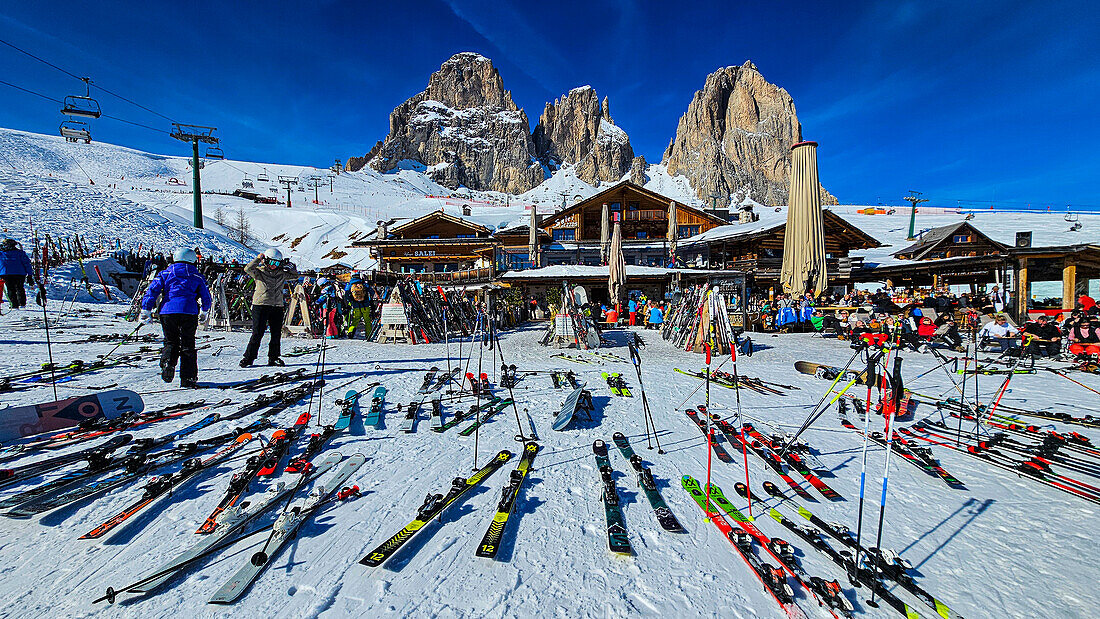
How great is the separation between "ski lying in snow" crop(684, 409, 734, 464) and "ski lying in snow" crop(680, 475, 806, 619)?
2.07 ft

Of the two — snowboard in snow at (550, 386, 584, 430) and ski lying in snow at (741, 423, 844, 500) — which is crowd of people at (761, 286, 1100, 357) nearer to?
ski lying in snow at (741, 423, 844, 500)

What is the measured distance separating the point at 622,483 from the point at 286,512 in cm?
239

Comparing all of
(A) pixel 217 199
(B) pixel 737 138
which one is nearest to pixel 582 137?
(B) pixel 737 138

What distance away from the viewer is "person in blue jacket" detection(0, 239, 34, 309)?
1045cm

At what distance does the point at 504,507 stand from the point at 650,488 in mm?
1126

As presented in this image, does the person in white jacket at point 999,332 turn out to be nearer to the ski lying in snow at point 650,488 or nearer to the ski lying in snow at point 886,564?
the ski lying in snow at point 886,564

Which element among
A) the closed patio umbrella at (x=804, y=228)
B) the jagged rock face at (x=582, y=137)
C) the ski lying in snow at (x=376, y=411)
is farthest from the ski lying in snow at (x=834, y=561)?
the jagged rock face at (x=582, y=137)

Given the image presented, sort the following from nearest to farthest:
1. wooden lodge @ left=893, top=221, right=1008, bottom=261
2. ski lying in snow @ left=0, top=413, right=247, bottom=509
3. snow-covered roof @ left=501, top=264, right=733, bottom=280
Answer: ski lying in snow @ left=0, top=413, right=247, bottom=509, snow-covered roof @ left=501, top=264, right=733, bottom=280, wooden lodge @ left=893, top=221, right=1008, bottom=261

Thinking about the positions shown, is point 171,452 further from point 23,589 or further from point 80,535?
point 23,589

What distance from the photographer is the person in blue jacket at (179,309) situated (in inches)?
213

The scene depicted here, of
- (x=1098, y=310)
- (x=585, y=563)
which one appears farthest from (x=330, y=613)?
(x=1098, y=310)

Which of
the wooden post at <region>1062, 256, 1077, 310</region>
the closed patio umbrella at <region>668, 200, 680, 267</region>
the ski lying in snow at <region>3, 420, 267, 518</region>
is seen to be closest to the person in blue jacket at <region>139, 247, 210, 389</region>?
the ski lying in snow at <region>3, 420, 267, 518</region>

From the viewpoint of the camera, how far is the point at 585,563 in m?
2.34

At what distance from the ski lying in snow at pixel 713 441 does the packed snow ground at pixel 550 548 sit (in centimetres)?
13
